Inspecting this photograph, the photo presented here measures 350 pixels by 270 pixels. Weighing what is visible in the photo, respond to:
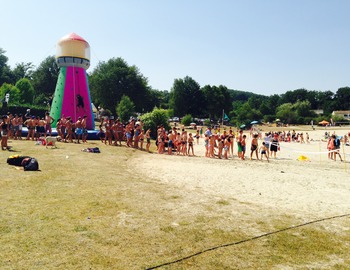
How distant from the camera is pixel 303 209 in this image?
24.9 ft

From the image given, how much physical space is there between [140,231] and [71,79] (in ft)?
68.0

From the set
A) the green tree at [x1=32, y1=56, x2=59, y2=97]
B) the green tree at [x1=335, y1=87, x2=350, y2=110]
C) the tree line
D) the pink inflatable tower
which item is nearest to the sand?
the pink inflatable tower

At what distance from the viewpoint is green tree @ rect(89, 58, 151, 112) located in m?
53.2

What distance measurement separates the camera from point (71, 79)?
79.4 ft

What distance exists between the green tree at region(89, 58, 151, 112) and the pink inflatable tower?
28.6m

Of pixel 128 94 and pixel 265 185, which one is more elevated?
pixel 128 94

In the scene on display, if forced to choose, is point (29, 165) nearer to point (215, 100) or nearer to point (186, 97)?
point (186, 97)

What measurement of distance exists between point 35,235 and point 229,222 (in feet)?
11.8

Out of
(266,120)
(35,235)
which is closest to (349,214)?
(35,235)

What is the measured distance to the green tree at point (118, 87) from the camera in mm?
53156

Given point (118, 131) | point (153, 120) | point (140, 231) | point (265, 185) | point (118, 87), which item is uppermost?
point (118, 87)

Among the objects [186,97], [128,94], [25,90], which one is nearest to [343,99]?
[186,97]

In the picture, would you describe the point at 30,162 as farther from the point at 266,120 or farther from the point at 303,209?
the point at 266,120

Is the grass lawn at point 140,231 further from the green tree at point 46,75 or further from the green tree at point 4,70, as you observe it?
the green tree at point 4,70
